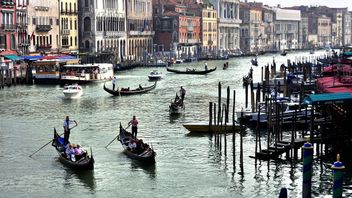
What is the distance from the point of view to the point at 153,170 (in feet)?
60.6

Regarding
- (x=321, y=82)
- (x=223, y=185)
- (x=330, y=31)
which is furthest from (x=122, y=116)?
(x=330, y=31)

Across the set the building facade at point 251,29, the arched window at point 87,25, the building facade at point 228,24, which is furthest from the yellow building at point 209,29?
the arched window at point 87,25

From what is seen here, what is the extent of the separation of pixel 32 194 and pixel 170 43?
195 feet

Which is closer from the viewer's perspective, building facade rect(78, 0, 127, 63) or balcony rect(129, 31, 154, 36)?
building facade rect(78, 0, 127, 63)

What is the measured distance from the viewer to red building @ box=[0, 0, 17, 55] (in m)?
46.7

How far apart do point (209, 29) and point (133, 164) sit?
225ft

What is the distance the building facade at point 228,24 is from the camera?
91.8 meters

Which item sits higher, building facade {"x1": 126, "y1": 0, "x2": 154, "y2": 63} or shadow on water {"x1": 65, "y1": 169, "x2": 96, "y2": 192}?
building facade {"x1": 126, "y1": 0, "x2": 154, "y2": 63}

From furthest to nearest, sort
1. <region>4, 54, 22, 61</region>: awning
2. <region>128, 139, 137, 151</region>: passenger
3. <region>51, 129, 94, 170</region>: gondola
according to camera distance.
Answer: <region>4, 54, 22, 61</region>: awning
<region>128, 139, 137, 151</region>: passenger
<region>51, 129, 94, 170</region>: gondola

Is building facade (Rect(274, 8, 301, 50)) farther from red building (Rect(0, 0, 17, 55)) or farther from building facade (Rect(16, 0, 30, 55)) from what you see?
red building (Rect(0, 0, 17, 55))

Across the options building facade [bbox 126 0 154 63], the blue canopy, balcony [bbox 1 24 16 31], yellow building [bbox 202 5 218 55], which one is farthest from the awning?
yellow building [bbox 202 5 218 55]

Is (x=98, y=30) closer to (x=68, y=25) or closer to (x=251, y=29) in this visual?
(x=68, y=25)

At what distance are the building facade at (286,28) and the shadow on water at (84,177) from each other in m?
97.3

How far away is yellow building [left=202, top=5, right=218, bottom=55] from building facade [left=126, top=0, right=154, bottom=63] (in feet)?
35.4
